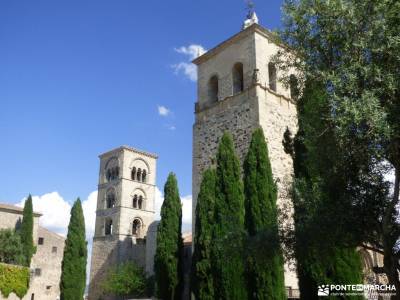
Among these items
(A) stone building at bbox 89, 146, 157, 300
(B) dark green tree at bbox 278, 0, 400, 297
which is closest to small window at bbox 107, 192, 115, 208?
(A) stone building at bbox 89, 146, 157, 300

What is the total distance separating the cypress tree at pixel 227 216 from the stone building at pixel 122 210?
774 inches

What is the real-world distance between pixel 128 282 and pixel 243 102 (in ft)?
65.4

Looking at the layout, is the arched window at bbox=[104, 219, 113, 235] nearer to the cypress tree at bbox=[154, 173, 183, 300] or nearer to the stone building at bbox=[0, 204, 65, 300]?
the stone building at bbox=[0, 204, 65, 300]

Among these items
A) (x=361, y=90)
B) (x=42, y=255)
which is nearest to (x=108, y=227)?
(x=42, y=255)

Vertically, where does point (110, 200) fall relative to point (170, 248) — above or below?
above

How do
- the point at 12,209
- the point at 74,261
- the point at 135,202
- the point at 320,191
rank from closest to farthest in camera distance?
the point at 320,191 < the point at 74,261 < the point at 12,209 < the point at 135,202

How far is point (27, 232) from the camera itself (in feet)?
118

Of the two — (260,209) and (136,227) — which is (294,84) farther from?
(136,227)

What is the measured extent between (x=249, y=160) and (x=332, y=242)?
750 cm

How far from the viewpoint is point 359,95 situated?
8.34 metres

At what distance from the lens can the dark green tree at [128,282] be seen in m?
33.5

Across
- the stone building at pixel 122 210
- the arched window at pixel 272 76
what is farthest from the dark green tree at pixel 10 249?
the arched window at pixel 272 76

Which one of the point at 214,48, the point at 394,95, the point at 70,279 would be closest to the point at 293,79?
the point at 394,95

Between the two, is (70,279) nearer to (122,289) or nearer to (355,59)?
(122,289)
